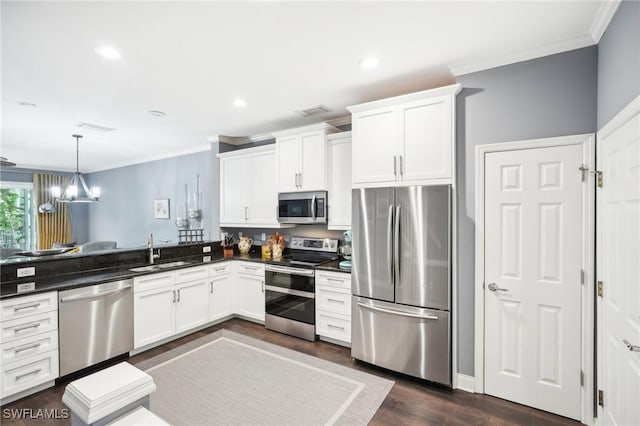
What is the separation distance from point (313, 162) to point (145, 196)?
15.8 feet

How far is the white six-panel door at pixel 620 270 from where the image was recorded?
158 centimetres

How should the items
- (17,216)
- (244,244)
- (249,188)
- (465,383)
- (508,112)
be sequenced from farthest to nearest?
1. (17,216)
2. (244,244)
3. (249,188)
4. (465,383)
5. (508,112)

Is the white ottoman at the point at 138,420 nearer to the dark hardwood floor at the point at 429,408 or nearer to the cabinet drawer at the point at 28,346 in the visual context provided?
the dark hardwood floor at the point at 429,408

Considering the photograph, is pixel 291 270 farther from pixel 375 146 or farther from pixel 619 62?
pixel 619 62

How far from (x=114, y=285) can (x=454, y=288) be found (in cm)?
319

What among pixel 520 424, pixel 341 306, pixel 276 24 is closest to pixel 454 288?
pixel 520 424

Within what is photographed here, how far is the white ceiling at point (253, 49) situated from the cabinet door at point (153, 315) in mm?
2134

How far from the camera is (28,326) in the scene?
2.49 metres

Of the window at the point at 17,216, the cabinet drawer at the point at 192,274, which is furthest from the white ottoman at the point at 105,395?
the window at the point at 17,216

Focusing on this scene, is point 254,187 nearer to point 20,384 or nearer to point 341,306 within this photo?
point 341,306

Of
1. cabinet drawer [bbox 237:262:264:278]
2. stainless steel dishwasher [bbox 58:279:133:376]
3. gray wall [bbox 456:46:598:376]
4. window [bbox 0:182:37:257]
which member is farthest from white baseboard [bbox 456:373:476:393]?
window [bbox 0:182:37:257]

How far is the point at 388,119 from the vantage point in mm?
2900

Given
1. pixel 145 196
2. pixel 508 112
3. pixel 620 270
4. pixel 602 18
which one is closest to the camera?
pixel 620 270

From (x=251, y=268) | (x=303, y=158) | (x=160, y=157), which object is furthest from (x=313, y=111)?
(x=160, y=157)
